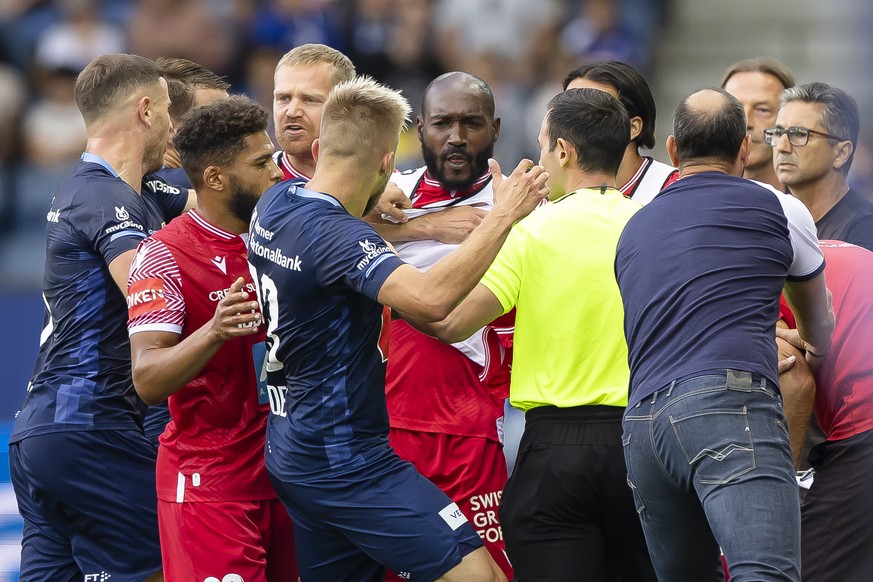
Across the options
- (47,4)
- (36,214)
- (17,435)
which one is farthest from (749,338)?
(47,4)

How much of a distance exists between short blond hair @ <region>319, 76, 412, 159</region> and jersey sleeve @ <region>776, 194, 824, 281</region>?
4.84 feet

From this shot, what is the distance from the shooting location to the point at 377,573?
4.57m

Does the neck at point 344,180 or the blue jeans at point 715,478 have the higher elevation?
the neck at point 344,180

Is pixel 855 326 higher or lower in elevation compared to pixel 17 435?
higher

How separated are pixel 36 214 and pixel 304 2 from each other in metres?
3.42

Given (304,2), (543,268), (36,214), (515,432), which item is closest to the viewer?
(543,268)

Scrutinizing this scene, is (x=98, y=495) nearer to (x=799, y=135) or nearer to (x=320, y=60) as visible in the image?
(x=320, y=60)

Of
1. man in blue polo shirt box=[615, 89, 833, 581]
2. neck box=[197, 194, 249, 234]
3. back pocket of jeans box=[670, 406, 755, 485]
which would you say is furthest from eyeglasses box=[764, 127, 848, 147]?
neck box=[197, 194, 249, 234]

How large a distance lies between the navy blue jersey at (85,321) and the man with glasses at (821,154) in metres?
3.00

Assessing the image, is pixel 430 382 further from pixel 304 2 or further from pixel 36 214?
pixel 304 2

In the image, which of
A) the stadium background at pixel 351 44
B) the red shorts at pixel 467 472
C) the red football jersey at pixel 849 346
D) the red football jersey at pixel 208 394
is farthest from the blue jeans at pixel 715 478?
the stadium background at pixel 351 44

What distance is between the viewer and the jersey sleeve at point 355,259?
4.13 meters

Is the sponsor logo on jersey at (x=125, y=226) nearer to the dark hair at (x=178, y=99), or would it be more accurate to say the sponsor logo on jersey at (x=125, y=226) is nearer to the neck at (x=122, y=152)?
the neck at (x=122, y=152)

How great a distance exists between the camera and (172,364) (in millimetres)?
4520
